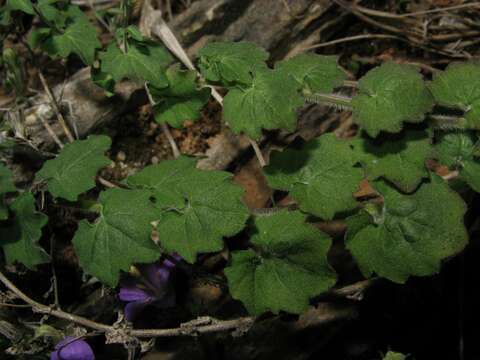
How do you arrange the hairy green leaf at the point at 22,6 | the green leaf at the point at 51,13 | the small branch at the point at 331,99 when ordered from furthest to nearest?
the green leaf at the point at 51,13 → the hairy green leaf at the point at 22,6 → the small branch at the point at 331,99

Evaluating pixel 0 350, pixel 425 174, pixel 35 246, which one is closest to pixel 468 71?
pixel 425 174

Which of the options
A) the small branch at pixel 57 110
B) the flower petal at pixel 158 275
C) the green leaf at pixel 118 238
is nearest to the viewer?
the green leaf at pixel 118 238

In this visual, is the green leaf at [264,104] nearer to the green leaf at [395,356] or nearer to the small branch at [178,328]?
the small branch at [178,328]

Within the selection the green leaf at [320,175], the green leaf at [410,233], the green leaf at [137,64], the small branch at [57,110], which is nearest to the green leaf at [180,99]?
the green leaf at [137,64]

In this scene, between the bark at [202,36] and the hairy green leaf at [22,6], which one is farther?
the bark at [202,36]

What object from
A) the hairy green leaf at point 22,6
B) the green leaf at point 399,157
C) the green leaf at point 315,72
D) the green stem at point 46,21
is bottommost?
the green leaf at point 399,157

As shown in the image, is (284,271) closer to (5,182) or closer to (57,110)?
(5,182)
